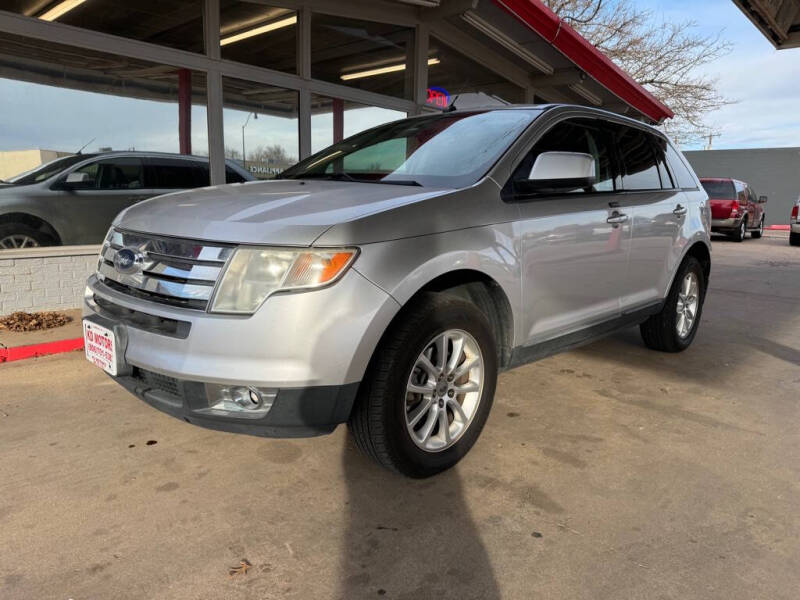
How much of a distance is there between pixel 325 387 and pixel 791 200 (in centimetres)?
3063

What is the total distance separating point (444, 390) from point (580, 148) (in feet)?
6.10

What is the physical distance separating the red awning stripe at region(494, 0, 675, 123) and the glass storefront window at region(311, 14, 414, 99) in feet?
5.47

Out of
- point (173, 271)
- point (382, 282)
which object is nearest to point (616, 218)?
point (382, 282)

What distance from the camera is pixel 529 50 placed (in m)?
9.84

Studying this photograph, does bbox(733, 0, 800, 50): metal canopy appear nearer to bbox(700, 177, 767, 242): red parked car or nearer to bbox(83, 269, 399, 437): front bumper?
bbox(700, 177, 767, 242): red parked car

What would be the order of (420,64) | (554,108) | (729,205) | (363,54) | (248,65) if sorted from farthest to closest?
1. (729,205)
2. (420,64)
3. (363,54)
4. (248,65)
5. (554,108)

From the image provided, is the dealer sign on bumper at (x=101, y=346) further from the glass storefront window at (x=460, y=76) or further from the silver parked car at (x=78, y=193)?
the glass storefront window at (x=460, y=76)

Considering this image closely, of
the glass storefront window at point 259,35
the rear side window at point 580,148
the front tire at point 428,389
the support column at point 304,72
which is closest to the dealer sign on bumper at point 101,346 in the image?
the front tire at point 428,389

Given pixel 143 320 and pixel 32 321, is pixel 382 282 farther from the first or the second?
pixel 32 321

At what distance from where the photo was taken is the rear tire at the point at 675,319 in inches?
179

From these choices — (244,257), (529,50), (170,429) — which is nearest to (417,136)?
(244,257)

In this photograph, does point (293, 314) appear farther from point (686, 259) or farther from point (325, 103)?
point (325, 103)

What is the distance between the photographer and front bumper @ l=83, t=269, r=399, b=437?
2.15 metres

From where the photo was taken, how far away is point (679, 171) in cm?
466
